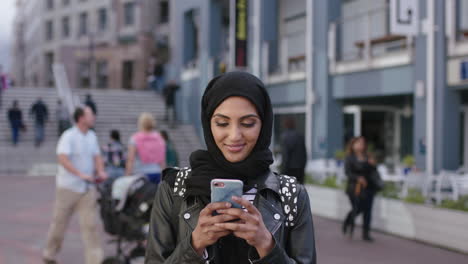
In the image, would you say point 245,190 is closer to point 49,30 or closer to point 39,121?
point 39,121

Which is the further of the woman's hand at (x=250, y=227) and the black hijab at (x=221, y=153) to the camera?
the black hijab at (x=221, y=153)

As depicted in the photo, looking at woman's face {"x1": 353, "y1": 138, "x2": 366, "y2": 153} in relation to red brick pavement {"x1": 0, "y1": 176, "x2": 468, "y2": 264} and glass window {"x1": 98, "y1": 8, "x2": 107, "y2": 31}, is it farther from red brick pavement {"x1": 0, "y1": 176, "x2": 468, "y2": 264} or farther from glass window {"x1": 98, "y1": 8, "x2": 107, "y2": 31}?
glass window {"x1": 98, "y1": 8, "x2": 107, "y2": 31}

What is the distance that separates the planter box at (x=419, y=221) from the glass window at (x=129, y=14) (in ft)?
116

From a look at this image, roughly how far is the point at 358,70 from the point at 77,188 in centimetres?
966

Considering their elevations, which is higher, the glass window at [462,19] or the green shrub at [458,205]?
the glass window at [462,19]

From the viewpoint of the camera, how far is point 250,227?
1.67m

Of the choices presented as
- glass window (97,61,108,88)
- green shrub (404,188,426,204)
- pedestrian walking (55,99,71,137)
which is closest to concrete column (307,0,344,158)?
green shrub (404,188,426,204)

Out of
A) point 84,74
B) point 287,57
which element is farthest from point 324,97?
point 84,74

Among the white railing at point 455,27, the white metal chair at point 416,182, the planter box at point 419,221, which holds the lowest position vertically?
the planter box at point 419,221

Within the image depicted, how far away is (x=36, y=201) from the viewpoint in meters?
11.8

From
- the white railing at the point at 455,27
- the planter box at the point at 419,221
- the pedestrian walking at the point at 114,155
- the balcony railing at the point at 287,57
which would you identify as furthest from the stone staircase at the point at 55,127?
the planter box at the point at 419,221

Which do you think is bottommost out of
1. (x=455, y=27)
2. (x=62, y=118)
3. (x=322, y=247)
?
(x=322, y=247)

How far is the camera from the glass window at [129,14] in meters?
41.9

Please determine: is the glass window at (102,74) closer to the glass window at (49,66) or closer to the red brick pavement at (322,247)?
the glass window at (49,66)
